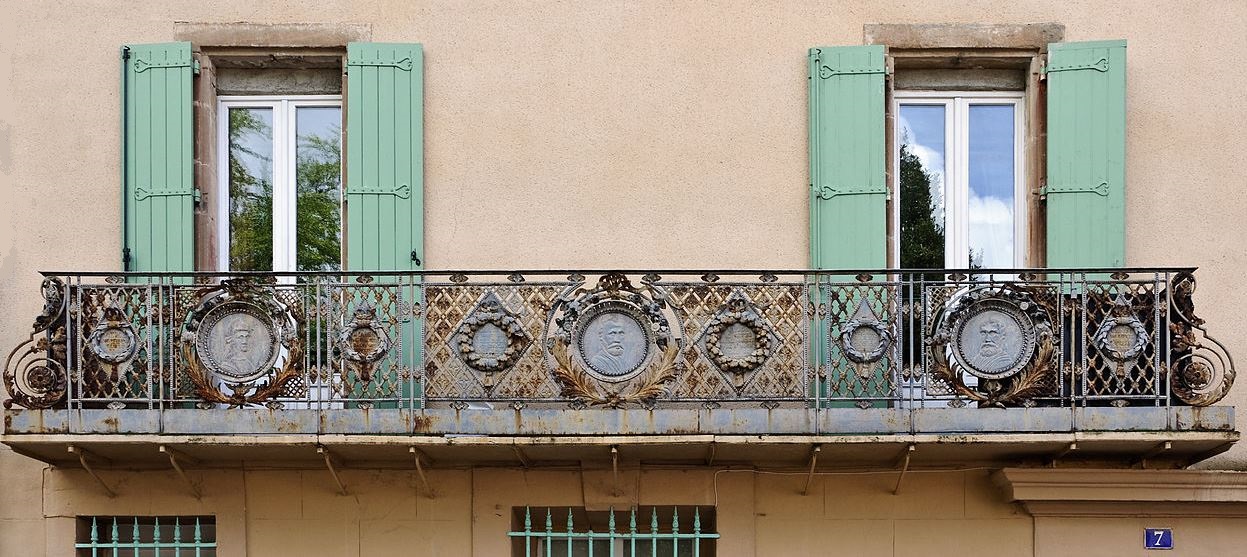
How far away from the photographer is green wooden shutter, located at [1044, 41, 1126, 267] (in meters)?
9.46

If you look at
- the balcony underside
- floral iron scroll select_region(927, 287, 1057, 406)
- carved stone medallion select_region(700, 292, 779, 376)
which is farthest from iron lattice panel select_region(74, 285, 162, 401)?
floral iron scroll select_region(927, 287, 1057, 406)

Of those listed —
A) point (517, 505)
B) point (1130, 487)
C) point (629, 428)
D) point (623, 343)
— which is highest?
point (623, 343)

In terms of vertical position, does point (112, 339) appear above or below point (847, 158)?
below

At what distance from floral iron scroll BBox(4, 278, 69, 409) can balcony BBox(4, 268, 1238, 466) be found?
0.04 ft

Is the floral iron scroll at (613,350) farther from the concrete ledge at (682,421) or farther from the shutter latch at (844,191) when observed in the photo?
the shutter latch at (844,191)

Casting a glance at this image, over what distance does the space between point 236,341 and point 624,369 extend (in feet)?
7.02

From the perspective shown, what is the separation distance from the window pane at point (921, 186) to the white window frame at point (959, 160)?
0.04 m

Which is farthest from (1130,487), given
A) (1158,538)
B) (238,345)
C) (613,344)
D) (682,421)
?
(238,345)

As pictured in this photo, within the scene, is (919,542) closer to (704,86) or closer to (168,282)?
(704,86)

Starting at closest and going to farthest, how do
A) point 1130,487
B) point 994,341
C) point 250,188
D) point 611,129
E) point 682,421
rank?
point 682,421 → point 994,341 → point 1130,487 → point 611,129 → point 250,188

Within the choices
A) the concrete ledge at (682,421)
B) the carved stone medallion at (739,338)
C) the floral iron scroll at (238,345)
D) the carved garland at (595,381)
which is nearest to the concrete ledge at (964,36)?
the carved stone medallion at (739,338)

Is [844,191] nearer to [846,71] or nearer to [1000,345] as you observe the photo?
[846,71]

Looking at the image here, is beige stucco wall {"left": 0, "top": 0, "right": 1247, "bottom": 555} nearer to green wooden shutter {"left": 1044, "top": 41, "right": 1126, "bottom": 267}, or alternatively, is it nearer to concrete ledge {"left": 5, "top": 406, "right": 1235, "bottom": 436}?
green wooden shutter {"left": 1044, "top": 41, "right": 1126, "bottom": 267}

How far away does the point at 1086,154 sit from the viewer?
9.52 metres
